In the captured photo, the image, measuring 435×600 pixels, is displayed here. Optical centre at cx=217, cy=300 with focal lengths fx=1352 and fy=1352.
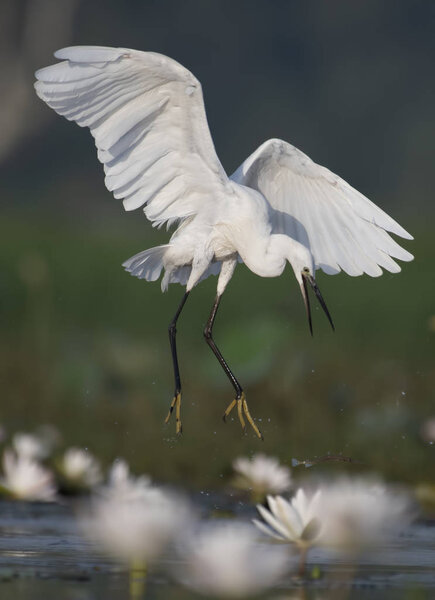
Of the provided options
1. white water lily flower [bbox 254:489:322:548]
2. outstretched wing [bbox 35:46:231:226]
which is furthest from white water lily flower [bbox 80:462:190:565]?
outstretched wing [bbox 35:46:231:226]

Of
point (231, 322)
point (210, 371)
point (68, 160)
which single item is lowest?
point (210, 371)

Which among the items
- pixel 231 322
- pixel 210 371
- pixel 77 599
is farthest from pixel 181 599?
pixel 231 322

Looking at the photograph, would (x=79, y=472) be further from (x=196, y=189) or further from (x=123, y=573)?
(x=123, y=573)

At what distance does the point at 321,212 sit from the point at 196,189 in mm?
514

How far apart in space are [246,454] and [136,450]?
37cm

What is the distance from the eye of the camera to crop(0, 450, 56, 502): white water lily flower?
3584mm

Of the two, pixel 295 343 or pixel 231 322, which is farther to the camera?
pixel 231 322

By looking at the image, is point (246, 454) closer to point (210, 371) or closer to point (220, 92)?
point (210, 371)

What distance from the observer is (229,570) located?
8.91 ft

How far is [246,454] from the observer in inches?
173

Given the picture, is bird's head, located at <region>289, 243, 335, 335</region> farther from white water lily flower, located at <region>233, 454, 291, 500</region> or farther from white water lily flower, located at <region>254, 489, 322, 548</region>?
white water lily flower, located at <region>254, 489, 322, 548</region>

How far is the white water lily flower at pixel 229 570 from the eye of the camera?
271cm

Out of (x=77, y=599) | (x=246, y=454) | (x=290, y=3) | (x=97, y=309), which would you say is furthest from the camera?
(x=290, y=3)

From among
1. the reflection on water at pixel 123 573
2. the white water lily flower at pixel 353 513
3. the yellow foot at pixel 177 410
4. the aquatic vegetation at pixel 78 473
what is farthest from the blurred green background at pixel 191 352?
the white water lily flower at pixel 353 513
